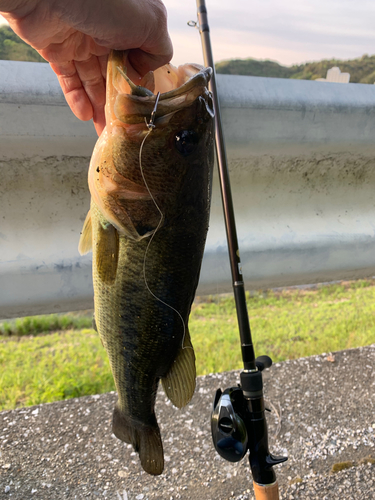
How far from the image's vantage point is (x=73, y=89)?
1438 mm

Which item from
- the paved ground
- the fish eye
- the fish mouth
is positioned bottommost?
the paved ground

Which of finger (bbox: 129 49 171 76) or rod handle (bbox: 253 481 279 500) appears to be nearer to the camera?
finger (bbox: 129 49 171 76)

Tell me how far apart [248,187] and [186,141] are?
916 millimetres

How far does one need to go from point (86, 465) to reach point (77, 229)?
3.65 feet

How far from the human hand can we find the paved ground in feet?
5.08

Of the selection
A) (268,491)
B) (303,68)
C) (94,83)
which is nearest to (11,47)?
(94,83)

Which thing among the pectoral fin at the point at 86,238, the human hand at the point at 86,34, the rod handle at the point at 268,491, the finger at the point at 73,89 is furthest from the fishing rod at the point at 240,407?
the pectoral fin at the point at 86,238

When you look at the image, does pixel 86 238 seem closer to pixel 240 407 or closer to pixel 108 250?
pixel 108 250

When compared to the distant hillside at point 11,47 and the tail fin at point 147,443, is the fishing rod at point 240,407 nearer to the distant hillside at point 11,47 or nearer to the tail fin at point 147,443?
the tail fin at point 147,443

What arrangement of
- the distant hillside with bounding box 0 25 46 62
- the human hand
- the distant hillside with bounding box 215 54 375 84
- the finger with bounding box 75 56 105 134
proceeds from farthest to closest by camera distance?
1. the distant hillside with bounding box 215 54 375 84
2. the distant hillside with bounding box 0 25 46 62
3. the finger with bounding box 75 56 105 134
4. the human hand

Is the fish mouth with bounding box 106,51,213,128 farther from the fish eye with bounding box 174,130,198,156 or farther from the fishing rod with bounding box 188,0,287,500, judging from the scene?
the fishing rod with bounding box 188,0,287,500

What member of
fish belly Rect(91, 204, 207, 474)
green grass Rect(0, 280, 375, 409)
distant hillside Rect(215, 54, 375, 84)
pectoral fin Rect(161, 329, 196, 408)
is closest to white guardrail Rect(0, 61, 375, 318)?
fish belly Rect(91, 204, 207, 474)

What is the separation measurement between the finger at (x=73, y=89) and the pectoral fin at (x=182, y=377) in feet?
2.91

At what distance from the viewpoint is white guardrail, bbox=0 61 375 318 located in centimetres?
154
